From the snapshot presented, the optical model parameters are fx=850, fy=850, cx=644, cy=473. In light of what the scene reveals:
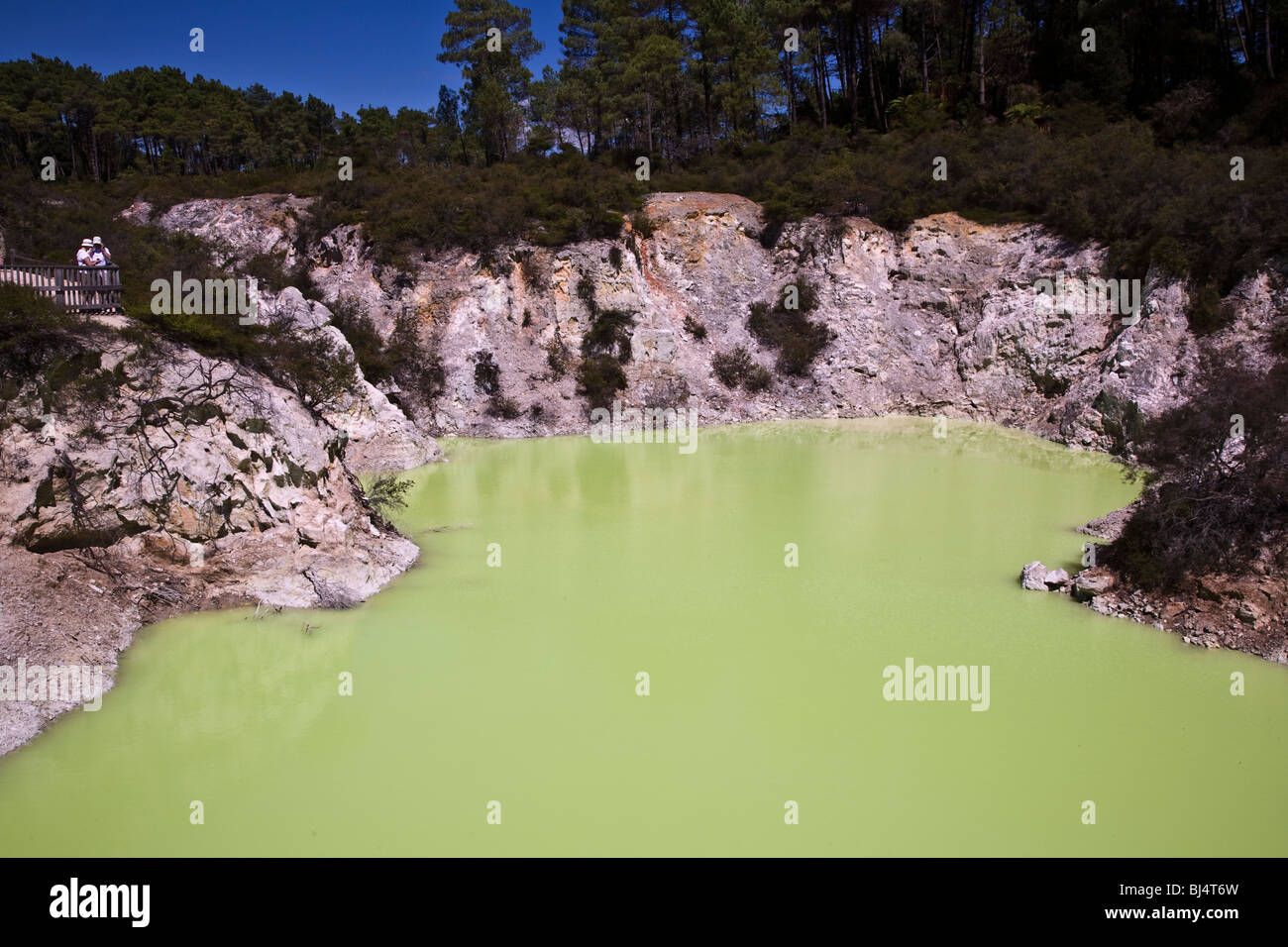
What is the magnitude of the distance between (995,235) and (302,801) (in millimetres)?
29520

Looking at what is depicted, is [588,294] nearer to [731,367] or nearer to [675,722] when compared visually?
[731,367]

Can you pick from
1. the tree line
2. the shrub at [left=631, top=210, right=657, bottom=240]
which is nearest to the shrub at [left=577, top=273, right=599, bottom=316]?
the shrub at [left=631, top=210, right=657, bottom=240]

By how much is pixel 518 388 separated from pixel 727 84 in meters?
20.6

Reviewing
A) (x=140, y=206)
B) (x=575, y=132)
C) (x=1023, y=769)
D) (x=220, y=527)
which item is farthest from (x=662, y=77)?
(x=1023, y=769)

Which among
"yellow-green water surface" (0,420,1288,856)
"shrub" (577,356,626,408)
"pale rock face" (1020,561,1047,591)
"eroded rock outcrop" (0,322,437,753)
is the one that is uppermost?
"shrub" (577,356,626,408)

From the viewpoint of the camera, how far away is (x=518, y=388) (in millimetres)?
27484

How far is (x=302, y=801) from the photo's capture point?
746cm

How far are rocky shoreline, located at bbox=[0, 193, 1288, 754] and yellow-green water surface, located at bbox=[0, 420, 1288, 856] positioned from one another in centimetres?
86

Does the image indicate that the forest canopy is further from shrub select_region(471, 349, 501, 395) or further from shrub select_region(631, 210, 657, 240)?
shrub select_region(471, 349, 501, 395)

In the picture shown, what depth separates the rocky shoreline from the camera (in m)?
11.1

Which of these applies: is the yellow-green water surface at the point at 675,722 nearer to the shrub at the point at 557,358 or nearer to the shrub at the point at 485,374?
the shrub at the point at 485,374

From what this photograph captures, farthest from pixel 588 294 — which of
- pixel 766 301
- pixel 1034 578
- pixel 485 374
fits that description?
pixel 1034 578

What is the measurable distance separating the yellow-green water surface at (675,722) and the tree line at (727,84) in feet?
92.4

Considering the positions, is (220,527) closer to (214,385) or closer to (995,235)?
(214,385)
